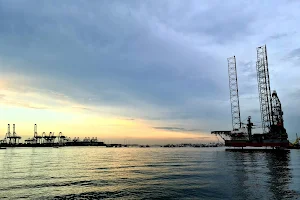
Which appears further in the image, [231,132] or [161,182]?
[231,132]

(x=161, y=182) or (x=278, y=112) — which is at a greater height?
(x=278, y=112)

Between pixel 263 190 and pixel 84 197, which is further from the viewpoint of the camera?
pixel 263 190

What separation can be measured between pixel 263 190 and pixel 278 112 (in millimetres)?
164485

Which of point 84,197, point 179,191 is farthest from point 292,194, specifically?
point 84,197

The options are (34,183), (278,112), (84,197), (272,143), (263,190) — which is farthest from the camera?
(278,112)

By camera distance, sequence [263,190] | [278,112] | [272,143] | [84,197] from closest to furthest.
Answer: [84,197]
[263,190]
[272,143]
[278,112]

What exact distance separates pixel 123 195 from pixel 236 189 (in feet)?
57.4

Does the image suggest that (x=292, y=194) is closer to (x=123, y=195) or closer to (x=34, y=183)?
(x=123, y=195)

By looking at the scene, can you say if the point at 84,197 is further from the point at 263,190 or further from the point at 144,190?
the point at 263,190

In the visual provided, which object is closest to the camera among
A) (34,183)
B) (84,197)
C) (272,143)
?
(84,197)

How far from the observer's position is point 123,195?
113 ft

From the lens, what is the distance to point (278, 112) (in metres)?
181

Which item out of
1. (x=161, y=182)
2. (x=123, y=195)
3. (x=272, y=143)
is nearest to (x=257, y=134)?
(x=272, y=143)

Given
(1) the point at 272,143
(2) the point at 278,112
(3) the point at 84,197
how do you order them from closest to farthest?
(3) the point at 84,197
(1) the point at 272,143
(2) the point at 278,112
